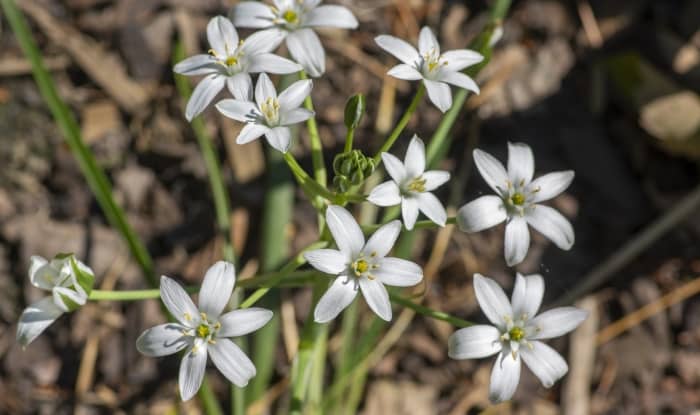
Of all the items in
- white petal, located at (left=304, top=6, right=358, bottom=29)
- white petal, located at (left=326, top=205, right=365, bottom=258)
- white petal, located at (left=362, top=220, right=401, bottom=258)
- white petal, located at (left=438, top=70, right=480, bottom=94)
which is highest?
white petal, located at (left=304, top=6, right=358, bottom=29)

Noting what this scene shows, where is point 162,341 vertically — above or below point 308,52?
below

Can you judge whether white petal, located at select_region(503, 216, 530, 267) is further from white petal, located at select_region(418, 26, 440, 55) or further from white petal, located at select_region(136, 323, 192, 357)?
white petal, located at select_region(136, 323, 192, 357)

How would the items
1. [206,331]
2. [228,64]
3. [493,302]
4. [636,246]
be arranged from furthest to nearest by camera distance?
[636,246], [228,64], [493,302], [206,331]

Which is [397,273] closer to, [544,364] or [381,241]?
[381,241]

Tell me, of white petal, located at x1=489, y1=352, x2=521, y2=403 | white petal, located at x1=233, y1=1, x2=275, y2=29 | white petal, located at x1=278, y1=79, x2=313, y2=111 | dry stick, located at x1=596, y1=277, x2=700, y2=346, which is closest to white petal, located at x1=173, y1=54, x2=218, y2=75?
white petal, located at x1=233, y1=1, x2=275, y2=29

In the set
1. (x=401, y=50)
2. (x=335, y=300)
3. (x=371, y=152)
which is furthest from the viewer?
(x=371, y=152)

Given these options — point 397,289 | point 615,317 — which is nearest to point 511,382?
point 397,289

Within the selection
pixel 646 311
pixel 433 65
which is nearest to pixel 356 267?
pixel 433 65
